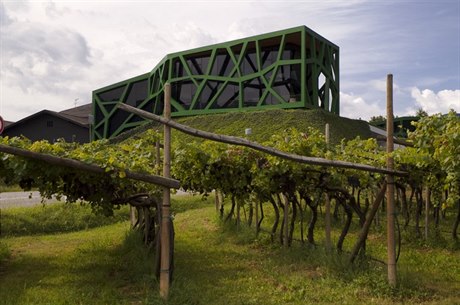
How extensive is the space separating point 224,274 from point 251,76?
105 feet

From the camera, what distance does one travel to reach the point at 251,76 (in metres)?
38.4

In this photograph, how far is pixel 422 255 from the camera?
352 inches

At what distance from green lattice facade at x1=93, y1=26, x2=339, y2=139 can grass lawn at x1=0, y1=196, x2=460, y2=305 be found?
27.5 meters

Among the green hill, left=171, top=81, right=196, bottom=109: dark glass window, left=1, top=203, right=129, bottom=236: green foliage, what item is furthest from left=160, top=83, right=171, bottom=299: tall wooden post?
left=171, top=81, right=196, bottom=109: dark glass window

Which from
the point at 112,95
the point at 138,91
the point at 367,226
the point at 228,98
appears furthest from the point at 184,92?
the point at 367,226

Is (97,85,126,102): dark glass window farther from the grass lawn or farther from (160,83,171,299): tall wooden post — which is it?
(160,83,171,299): tall wooden post

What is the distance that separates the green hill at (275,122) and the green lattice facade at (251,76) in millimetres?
1364

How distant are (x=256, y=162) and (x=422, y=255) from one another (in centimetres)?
384

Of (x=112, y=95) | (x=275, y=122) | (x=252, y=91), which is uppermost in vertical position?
(x=112, y=95)

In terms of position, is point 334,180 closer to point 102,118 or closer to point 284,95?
point 284,95

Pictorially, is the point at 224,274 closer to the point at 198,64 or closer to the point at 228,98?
the point at 228,98

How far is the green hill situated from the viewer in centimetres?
3362

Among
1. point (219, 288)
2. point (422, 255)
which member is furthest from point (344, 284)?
point (422, 255)

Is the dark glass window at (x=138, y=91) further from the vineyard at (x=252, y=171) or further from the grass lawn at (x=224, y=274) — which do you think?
the vineyard at (x=252, y=171)
